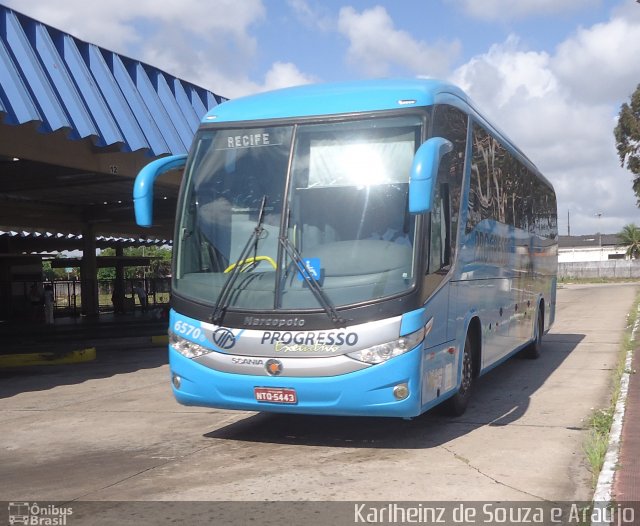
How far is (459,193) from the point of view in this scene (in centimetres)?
797

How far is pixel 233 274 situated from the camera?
6969 millimetres

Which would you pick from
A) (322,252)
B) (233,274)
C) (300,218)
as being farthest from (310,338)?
(300,218)

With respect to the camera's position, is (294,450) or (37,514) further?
(294,450)

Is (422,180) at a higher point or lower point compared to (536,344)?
higher

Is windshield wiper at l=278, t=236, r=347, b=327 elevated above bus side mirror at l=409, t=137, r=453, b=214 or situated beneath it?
situated beneath

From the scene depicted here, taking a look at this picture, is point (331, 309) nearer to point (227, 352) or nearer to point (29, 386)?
point (227, 352)

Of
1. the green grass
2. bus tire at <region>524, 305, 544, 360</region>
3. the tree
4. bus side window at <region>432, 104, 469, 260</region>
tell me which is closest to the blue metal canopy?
bus side window at <region>432, 104, 469, 260</region>

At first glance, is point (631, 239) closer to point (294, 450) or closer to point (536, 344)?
point (536, 344)

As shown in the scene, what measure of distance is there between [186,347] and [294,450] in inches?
56.1

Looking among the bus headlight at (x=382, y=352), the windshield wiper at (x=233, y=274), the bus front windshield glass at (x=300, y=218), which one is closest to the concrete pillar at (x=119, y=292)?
the bus front windshield glass at (x=300, y=218)

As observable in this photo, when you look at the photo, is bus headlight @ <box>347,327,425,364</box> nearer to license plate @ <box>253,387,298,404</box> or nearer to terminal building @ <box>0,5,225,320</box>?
license plate @ <box>253,387,298,404</box>

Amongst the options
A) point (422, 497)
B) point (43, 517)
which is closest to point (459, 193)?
point (422, 497)

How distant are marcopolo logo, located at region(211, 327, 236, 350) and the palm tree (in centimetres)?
8287

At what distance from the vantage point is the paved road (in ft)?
19.1
